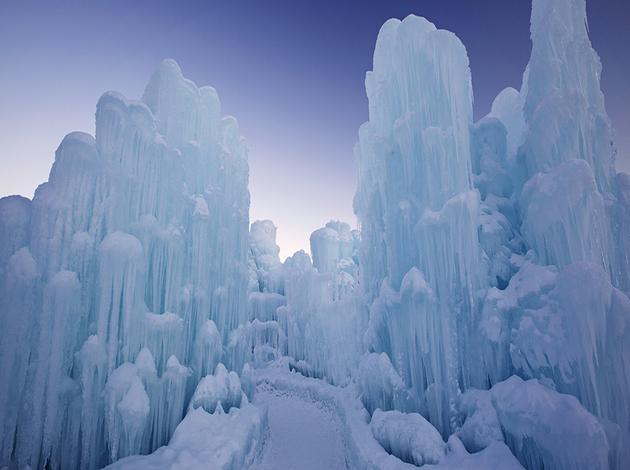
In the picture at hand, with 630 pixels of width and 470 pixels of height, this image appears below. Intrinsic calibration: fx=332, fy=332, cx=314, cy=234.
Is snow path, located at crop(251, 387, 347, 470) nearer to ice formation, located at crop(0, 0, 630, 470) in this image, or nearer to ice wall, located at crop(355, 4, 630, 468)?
ice formation, located at crop(0, 0, 630, 470)

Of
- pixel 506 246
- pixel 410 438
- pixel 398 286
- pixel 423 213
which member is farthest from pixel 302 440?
pixel 506 246

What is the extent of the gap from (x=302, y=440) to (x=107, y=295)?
923 cm

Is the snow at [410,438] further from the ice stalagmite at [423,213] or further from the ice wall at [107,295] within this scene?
the ice wall at [107,295]

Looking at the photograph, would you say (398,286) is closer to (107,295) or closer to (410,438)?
(410,438)

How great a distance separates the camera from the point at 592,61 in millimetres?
9477

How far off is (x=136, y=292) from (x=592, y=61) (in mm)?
14498

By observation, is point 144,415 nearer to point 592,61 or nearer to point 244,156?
point 244,156

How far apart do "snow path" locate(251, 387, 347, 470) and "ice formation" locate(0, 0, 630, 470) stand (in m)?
0.40

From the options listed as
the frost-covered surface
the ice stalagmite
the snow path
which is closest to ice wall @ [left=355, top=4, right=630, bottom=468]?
the ice stalagmite

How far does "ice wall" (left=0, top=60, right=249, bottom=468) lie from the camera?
735cm

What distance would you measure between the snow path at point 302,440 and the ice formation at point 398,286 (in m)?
0.40

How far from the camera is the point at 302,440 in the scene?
42.6 ft

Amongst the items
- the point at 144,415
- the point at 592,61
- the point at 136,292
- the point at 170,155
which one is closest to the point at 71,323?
the point at 136,292

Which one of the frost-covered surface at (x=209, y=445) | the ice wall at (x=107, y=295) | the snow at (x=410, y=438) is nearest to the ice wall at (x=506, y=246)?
the snow at (x=410, y=438)
